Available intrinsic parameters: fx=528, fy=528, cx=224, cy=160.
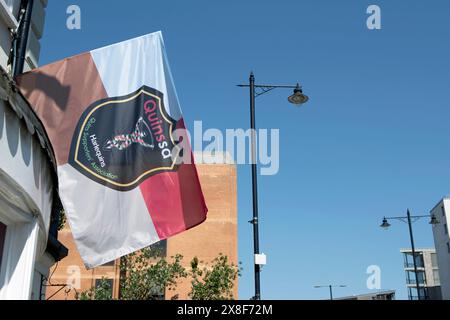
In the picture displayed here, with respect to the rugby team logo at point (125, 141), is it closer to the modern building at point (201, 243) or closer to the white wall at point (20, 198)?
the white wall at point (20, 198)

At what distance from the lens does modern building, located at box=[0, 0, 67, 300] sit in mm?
5027

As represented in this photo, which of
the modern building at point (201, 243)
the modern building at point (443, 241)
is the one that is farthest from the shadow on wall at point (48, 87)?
the modern building at point (443, 241)

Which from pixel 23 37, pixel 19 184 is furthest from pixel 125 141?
pixel 23 37

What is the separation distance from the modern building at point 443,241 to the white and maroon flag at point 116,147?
62.6m

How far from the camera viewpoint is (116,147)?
5629mm

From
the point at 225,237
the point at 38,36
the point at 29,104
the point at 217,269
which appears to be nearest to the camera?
the point at 29,104

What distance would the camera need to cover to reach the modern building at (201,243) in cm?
4888

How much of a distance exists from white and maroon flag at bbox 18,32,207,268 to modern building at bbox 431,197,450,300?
62644 millimetres

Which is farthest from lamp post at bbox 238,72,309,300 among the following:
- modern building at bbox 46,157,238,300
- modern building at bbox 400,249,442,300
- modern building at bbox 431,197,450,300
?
modern building at bbox 400,249,442,300

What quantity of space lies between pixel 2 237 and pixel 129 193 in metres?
1.79
